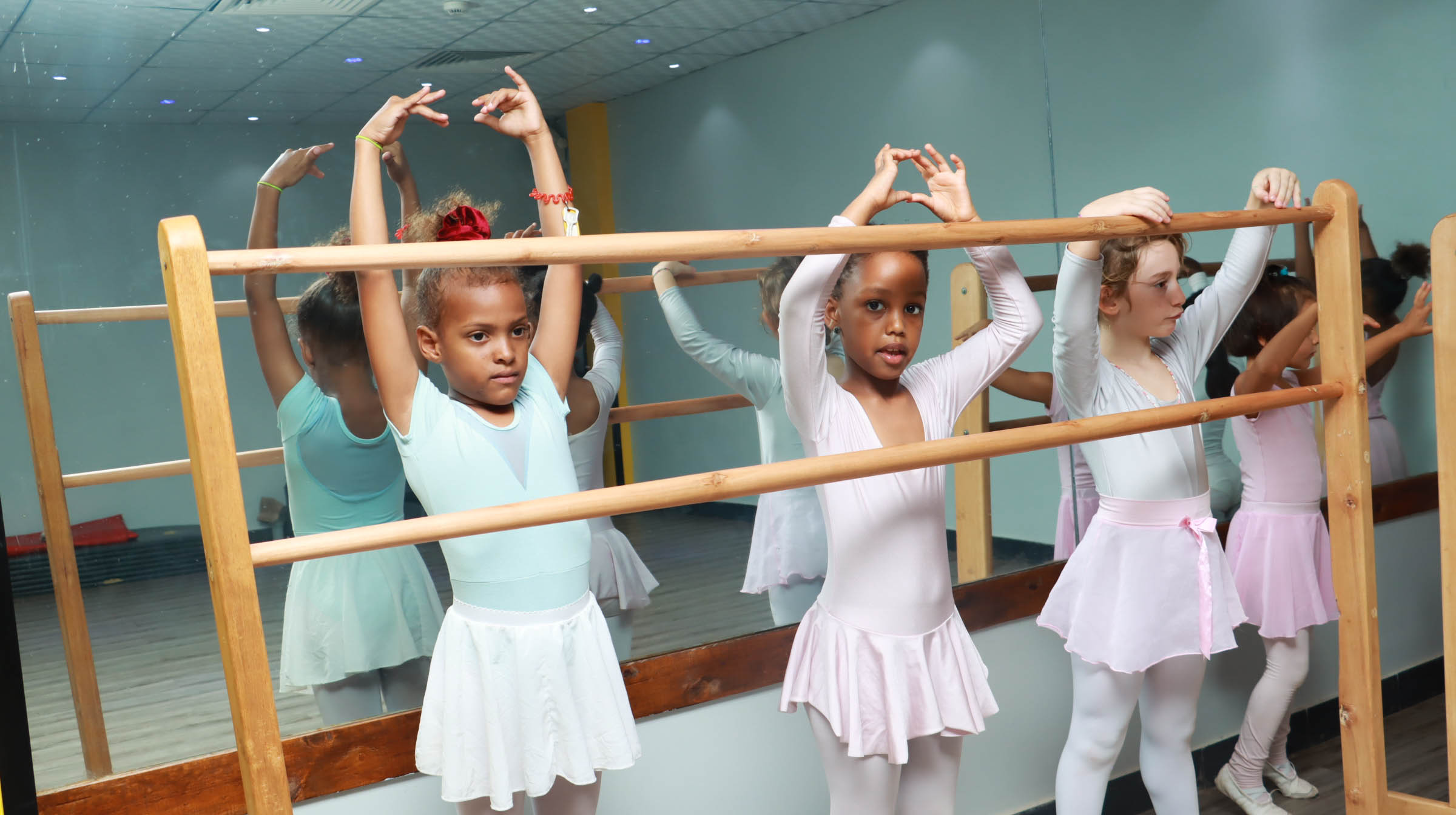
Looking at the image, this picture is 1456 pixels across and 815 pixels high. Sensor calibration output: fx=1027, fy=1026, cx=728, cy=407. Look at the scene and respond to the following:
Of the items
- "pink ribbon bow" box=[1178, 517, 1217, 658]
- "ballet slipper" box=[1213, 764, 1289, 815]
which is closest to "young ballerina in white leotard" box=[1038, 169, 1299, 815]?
"pink ribbon bow" box=[1178, 517, 1217, 658]

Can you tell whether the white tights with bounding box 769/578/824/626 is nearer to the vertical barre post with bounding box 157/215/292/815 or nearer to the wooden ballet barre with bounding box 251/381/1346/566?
the wooden ballet barre with bounding box 251/381/1346/566

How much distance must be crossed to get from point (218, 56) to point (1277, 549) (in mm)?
2104

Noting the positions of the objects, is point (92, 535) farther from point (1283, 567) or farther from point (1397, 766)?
point (1397, 766)

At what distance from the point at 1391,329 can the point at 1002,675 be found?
4.20 ft

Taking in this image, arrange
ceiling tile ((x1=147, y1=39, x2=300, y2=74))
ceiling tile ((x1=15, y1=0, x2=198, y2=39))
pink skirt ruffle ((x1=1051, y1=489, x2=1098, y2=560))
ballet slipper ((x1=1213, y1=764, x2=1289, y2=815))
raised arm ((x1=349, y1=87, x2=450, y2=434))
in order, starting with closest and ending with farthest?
raised arm ((x1=349, y1=87, x2=450, y2=434)), ceiling tile ((x1=15, y1=0, x2=198, y2=39)), ceiling tile ((x1=147, y1=39, x2=300, y2=74)), ballet slipper ((x1=1213, y1=764, x2=1289, y2=815)), pink skirt ruffle ((x1=1051, y1=489, x2=1098, y2=560))

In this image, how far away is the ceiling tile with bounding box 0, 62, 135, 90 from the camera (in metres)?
1.29

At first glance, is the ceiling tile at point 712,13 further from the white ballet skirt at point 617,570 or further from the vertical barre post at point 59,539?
the vertical barre post at point 59,539

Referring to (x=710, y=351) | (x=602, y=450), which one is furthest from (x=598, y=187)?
(x=602, y=450)

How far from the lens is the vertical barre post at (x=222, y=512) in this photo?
0.84 meters

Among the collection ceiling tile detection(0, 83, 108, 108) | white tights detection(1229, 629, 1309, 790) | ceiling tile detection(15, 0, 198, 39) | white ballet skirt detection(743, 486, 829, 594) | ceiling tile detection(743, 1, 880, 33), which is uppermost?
ceiling tile detection(743, 1, 880, 33)

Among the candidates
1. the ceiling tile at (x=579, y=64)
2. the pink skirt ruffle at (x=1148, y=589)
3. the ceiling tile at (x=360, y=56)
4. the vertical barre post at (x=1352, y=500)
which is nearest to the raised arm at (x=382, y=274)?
the ceiling tile at (x=360, y=56)

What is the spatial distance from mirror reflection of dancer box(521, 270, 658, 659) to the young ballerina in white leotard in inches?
26.9

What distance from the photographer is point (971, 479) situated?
221cm

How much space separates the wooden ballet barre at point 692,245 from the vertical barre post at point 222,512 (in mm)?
29
